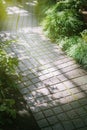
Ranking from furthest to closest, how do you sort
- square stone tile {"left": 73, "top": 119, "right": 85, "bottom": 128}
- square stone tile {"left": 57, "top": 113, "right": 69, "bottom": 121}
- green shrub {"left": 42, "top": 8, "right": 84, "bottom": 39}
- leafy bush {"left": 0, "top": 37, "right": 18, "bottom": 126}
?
1. green shrub {"left": 42, "top": 8, "right": 84, "bottom": 39}
2. square stone tile {"left": 57, "top": 113, "right": 69, "bottom": 121}
3. square stone tile {"left": 73, "top": 119, "right": 85, "bottom": 128}
4. leafy bush {"left": 0, "top": 37, "right": 18, "bottom": 126}

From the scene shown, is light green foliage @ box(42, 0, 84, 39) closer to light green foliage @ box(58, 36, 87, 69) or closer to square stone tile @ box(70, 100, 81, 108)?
light green foliage @ box(58, 36, 87, 69)

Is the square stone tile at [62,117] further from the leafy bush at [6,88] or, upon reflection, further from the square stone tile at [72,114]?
the leafy bush at [6,88]

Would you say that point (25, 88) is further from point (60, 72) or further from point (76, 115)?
point (76, 115)

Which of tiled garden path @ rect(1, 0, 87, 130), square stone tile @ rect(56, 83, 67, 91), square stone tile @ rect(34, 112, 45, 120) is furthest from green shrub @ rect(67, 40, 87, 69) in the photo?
square stone tile @ rect(34, 112, 45, 120)

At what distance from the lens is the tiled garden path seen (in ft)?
15.9

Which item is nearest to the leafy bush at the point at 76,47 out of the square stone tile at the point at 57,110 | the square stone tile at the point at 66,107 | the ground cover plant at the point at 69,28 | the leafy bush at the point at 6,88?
the ground cover plant at the point at 69,28

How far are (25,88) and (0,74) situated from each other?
1.02 m

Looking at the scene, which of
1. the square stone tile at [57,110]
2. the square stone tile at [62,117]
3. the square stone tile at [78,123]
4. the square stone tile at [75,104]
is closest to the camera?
the square stone tile at [78,123]

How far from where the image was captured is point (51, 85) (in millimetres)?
6008

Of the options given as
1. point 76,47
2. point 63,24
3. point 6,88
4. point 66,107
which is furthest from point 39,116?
point 63,24

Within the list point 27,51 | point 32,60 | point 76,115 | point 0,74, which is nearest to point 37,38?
point 27,51

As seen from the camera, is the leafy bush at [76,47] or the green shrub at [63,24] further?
the green shrub at [63,24]

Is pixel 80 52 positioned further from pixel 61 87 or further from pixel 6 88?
pixel 6 88

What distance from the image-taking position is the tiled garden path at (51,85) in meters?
4.86
